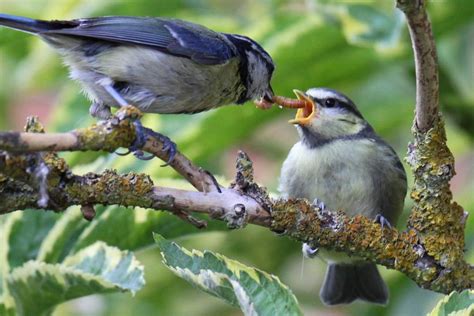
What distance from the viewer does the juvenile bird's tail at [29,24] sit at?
1.97 m

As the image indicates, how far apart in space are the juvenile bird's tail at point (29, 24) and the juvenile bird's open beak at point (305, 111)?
0.72 metres

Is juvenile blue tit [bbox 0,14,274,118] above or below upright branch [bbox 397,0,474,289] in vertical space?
above

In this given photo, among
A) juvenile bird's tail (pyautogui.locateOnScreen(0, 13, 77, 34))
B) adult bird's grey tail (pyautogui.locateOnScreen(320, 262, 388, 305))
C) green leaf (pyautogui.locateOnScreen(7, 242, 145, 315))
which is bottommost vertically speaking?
green leaf (pyautogui.locateOnScreen(7, 242, 145, 315))

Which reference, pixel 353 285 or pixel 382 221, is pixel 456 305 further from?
pixel 353 285

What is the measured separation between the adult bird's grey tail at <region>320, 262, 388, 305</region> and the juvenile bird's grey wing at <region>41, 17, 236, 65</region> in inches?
28.1

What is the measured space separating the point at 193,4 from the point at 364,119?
742 millimetres

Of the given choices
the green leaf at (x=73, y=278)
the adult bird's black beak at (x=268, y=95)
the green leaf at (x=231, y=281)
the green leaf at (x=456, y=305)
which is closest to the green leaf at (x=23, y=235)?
the green leaf at (x=73, y=278)

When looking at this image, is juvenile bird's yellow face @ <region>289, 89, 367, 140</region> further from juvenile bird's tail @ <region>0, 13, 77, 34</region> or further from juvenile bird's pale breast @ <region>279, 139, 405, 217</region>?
juvenile bird's tail @ <region>0, 13, 77, 34</region>

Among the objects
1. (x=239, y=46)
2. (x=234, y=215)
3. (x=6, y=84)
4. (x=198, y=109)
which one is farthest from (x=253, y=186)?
(x=6, y=84)

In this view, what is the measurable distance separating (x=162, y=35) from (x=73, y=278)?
0.87 metres

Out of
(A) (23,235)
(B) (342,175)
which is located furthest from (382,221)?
(A) (23,235)

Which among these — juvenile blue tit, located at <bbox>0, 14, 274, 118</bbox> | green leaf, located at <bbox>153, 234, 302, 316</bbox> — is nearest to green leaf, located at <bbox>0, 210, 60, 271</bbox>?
juvenile blue tit, located at <bbox>0, 14, 274, 118</bbox>

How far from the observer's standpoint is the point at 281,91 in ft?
8.63

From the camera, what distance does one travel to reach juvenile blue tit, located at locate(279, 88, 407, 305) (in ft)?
7.73
